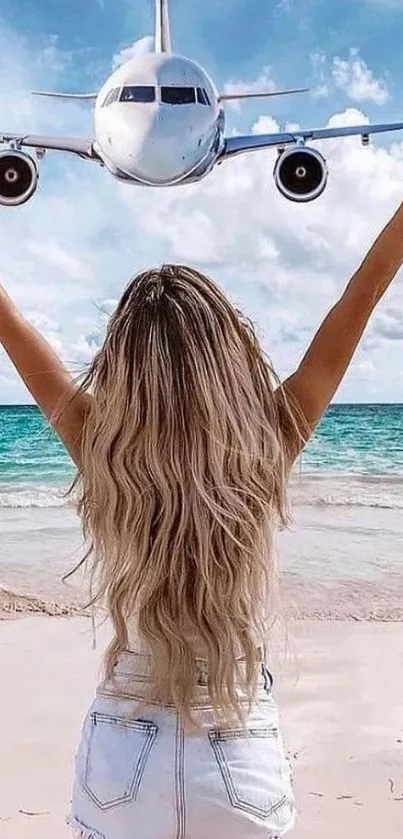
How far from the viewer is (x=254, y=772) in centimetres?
70

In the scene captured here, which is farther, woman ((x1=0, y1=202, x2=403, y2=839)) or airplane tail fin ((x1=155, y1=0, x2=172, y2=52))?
airplane tail fin ((x1=155, y1=0, x2=172, y2=52))

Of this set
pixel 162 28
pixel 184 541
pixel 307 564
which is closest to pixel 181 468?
pixel 184 541

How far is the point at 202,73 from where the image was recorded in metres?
8.48

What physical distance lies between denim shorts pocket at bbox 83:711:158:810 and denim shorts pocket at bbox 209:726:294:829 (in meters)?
0.04

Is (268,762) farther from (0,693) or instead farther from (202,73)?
(202,73)

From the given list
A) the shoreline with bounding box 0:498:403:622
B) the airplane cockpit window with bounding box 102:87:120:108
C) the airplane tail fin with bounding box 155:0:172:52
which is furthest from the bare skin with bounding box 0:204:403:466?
the airplane tail fin with bounding box 155:0:172:52

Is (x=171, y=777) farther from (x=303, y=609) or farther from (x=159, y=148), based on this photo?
(x=159, y=148)

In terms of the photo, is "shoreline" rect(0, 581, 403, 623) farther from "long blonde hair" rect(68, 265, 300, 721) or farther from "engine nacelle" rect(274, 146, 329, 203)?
"engine nacelle" rect(274, 146, 329, 203)

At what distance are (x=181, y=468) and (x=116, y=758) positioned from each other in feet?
0.60

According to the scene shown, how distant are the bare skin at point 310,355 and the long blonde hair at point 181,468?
0.08 feet

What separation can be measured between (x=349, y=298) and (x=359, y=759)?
1486mm

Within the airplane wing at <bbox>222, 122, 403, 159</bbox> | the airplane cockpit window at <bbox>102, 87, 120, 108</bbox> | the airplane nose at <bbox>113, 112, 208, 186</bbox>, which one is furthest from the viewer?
the airplane wing at <bbox>222, 122, 403, 159</bbox>

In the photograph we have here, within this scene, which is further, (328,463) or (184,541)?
(328,463)

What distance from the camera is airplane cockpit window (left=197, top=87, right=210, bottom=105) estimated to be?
7991mm
